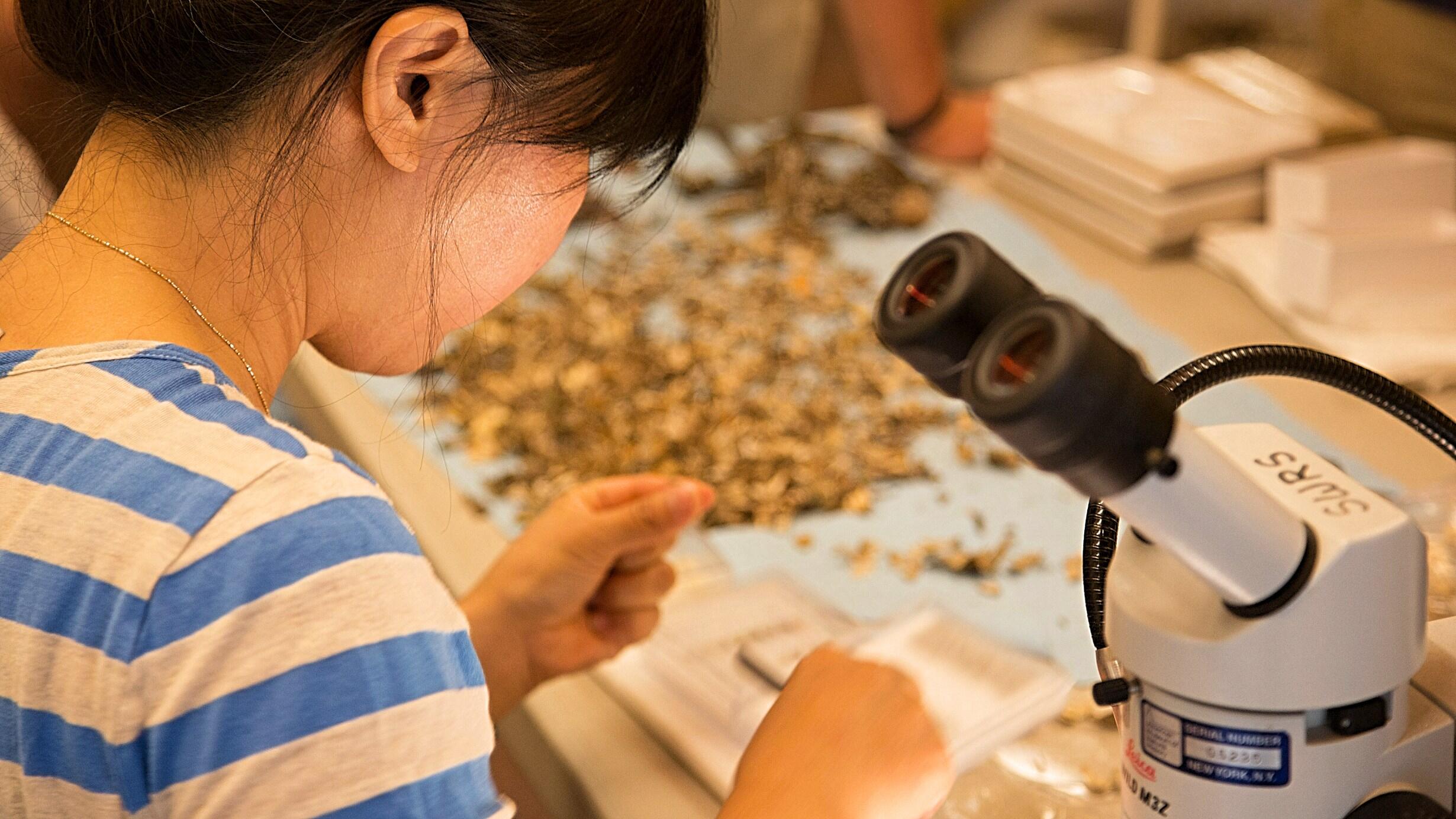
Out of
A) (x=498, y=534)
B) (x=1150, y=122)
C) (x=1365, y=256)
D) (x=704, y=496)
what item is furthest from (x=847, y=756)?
(x=1150, y=122)

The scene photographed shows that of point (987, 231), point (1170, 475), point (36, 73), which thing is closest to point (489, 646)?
point (36, 73)

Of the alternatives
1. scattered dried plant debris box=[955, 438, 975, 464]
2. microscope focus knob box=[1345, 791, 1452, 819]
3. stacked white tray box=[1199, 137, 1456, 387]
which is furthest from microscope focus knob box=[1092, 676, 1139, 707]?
stacked white tray box=[1199, 137, 1456, 387]

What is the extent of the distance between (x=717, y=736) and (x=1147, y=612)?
42 centimetres

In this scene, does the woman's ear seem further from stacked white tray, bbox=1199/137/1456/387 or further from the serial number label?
stacked white tray, bbox=1199/137/1456/387

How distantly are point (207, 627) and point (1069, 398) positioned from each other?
36 cm

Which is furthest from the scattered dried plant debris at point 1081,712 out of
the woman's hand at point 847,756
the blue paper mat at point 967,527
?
the woman's hand at point 847,756

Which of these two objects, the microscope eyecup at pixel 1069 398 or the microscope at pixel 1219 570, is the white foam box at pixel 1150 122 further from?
the microscope eyecup at pixel 1069 398

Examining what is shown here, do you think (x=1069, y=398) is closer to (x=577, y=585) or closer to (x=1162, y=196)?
(x=577, y=585)

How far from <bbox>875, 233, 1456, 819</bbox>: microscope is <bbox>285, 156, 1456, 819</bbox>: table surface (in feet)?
1.24

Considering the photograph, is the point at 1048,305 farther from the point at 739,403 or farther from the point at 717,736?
the point at 739,403

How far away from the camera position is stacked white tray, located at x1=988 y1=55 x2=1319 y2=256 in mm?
1518

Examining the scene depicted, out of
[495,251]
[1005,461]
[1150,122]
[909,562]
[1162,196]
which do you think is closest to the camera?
[495,251]

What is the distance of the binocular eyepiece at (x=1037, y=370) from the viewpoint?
0.40m

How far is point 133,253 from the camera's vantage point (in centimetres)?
66
